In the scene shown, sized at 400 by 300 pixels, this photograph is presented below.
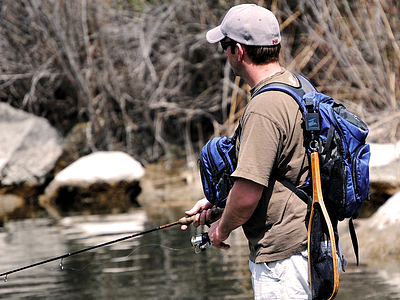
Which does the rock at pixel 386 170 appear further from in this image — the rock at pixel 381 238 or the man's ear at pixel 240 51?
the man's ear at pixel 240 51

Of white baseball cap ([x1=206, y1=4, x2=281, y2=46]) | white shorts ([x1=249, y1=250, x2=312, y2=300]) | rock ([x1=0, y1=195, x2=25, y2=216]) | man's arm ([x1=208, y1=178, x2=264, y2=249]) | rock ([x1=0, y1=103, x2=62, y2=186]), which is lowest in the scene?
white shorts ([x1=249, y1=250, x2=312, y2=300])

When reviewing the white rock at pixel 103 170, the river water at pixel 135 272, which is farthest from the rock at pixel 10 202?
the river water at pixel 135 272

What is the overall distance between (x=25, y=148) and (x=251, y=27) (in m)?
9.94

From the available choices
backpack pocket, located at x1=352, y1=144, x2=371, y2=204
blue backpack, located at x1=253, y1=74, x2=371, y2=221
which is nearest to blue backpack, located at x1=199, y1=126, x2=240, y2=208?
blue backpack, located at x1=253, y1=74, x2=371, y2=221

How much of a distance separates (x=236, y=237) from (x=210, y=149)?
4.47 metres

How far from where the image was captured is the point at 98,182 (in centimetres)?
1070

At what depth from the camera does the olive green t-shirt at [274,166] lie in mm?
2154

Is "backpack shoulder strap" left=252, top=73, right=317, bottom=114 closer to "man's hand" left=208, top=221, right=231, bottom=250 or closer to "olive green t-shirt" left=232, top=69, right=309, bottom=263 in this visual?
"olive green t-shirt" left=232, top=69, right=309, bottom=263

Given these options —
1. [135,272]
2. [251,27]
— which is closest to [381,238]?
[135,272]

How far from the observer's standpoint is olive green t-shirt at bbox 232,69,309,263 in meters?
2.15

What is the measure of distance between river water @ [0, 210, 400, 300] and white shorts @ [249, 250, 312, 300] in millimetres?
1691

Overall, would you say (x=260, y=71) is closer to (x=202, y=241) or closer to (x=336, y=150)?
(x=336, y=150)

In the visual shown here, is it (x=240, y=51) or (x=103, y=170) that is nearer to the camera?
(x=240, y=51)

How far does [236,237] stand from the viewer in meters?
6.82
